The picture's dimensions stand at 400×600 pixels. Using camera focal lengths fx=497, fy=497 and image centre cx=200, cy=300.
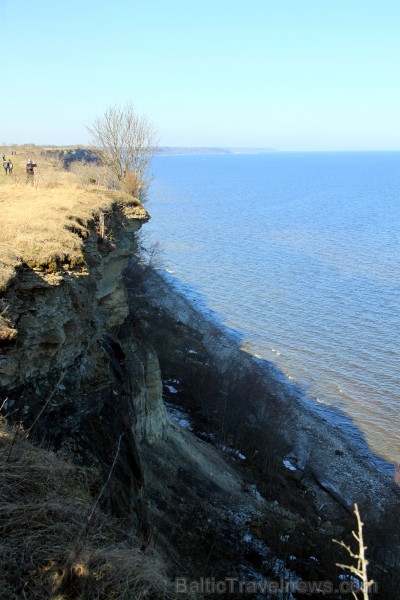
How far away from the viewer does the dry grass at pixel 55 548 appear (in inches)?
176

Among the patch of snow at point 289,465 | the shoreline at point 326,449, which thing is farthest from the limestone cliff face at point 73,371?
the shoreline at point 326,449

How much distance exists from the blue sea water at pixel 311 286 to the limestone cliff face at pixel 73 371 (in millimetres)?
20594

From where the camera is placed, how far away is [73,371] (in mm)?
10273

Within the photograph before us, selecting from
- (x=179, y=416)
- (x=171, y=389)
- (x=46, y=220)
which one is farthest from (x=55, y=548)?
(x=171, y=389)

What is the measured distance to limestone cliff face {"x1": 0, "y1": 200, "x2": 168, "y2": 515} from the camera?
27.5 feet

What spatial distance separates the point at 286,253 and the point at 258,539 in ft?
157

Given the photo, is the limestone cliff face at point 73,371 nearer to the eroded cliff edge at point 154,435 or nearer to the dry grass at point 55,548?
the eroded cliff edge at point 154,435

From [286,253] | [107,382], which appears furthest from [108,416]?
[286,253]

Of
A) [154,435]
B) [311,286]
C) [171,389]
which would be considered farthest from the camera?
[311,286]

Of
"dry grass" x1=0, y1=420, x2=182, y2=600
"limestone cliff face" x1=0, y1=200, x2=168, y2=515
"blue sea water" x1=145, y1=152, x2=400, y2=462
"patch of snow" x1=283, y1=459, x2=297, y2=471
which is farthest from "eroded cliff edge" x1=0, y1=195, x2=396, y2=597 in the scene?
"blue sea water" x1=145, y1=152, x2=400, y2=462

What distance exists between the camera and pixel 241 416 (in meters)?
26.0

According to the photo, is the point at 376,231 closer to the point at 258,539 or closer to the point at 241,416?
the point at 241,416

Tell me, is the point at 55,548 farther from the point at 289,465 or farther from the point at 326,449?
the point at 326,449

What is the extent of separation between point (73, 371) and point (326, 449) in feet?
68.3
